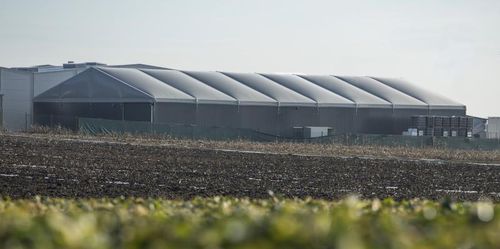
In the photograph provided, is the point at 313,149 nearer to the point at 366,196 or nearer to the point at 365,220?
the point at 366,196

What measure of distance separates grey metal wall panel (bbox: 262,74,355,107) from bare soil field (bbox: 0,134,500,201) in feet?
81.5

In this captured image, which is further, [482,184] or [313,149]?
[313,149]

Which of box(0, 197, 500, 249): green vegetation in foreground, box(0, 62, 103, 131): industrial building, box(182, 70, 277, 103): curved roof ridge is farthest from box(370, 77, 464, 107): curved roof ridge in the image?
box(0, 197, 500, 249): green vegetation in foreground

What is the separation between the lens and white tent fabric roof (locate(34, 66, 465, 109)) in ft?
196

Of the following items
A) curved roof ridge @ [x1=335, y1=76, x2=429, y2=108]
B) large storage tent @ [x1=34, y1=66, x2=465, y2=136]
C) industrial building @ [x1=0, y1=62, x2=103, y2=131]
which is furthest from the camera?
curved roof ridge @ [x1=335, y1=76, x2=429, y2=108]

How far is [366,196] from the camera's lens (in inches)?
784

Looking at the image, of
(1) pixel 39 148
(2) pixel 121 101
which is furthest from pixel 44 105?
(1) pixel 39 148

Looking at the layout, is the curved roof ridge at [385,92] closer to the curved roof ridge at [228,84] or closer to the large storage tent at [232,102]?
the large storage tent at [232,102]

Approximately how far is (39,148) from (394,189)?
17426 millimetres

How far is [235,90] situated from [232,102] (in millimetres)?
2691

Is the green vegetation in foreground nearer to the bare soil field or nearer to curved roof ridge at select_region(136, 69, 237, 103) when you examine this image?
the bare soil field

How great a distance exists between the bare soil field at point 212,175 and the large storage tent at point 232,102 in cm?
1921

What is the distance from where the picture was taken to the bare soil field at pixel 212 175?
19812 mm

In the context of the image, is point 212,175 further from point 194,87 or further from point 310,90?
point 310,90
